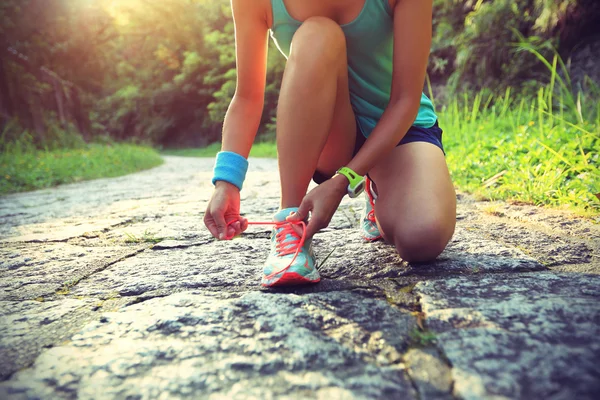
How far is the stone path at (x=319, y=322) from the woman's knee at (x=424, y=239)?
5 centimetres

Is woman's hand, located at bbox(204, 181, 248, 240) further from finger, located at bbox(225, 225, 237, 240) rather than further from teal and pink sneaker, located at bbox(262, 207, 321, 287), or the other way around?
teal and pink sneaker, located at bbox(262, 207, 321, 287)

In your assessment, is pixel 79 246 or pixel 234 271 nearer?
pixel 234 271

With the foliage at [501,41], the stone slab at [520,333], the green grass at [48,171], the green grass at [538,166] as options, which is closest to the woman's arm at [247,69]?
the stone slab at [520,333]

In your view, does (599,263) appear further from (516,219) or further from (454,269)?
(516,219)

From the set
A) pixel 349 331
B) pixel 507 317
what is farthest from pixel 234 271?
pixel 507 317

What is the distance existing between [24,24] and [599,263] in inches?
482

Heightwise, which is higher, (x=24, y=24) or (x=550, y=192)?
(x=24, y=24)

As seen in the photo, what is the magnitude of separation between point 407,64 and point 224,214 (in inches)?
27.7

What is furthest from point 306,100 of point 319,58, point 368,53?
point 368,53

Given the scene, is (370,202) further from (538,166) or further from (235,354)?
(235,354)

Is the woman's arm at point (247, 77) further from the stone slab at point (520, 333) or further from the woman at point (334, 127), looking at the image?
the stone slab at point (520, 333)

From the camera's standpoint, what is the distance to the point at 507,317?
80 centimetres

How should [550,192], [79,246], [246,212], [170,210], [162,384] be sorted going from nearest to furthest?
[162,384] → [79,246] → [550,192] → [246,212] → [170,210]

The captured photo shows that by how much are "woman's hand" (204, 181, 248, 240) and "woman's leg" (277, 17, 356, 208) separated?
0.15 m
